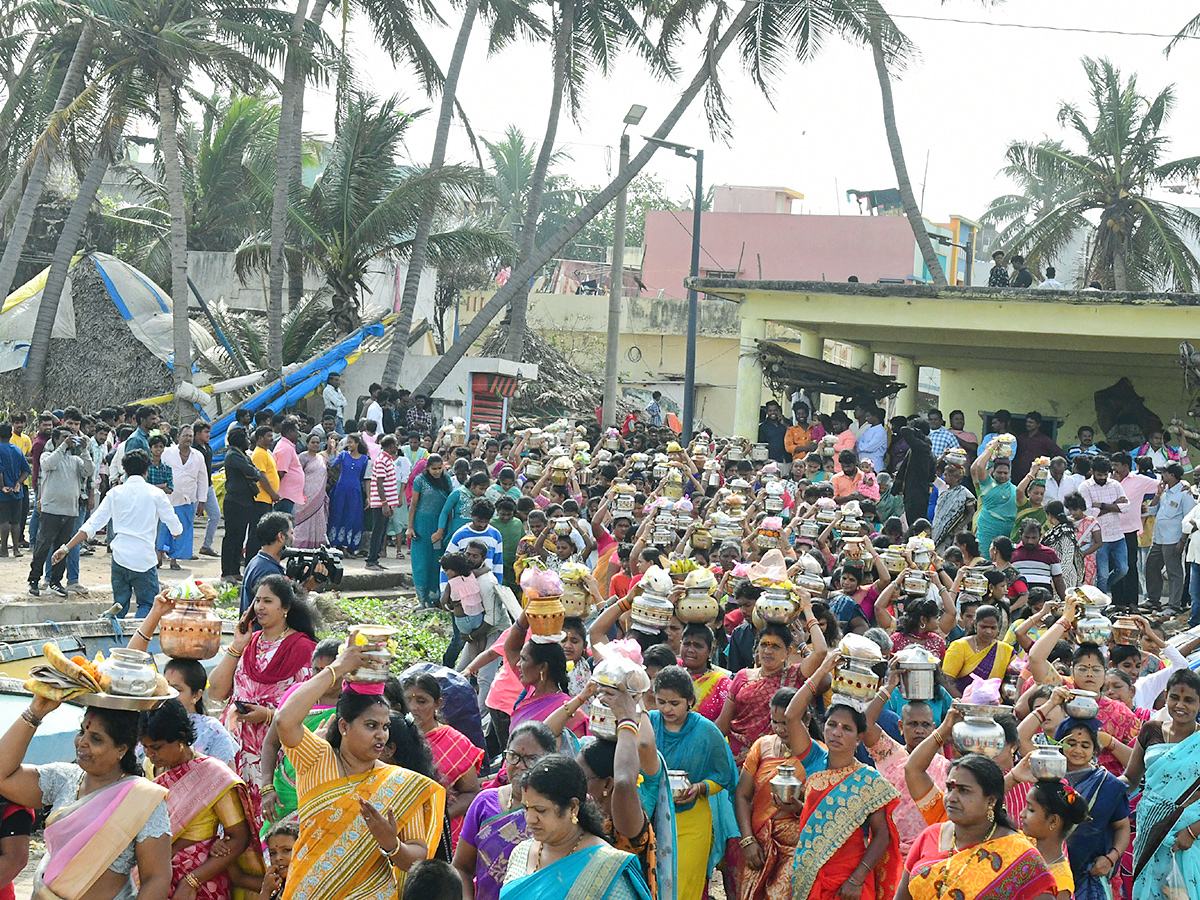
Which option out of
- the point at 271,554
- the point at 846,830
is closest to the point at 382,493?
the point at 271,554

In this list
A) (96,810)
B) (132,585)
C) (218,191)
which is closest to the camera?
(96,810)

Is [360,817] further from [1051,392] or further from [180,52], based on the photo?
[1051,392]

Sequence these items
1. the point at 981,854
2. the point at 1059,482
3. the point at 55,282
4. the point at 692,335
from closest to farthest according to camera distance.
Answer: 1. the point at 981,854
2. the point at 1059,482
3. the point at 55,282
4. the point at 692,335

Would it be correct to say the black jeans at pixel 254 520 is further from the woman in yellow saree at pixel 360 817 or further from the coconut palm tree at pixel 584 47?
the coconut palm tree at pixel 584 47

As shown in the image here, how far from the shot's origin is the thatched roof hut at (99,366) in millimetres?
24328

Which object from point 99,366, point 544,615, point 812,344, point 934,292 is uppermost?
point 934,292

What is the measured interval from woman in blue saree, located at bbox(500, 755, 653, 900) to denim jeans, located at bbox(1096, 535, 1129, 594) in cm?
975

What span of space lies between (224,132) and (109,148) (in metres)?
10.3

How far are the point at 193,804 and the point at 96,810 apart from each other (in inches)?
19.6

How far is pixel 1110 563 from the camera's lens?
12.9 metres

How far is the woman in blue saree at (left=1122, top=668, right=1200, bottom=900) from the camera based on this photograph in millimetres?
4914

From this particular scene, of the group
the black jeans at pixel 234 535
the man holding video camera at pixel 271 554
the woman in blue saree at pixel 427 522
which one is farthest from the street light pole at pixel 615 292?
the man holding video camera at pixel 271 554

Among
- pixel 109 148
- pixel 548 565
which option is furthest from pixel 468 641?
pixel 109 148

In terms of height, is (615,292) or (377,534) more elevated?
(615,292)
